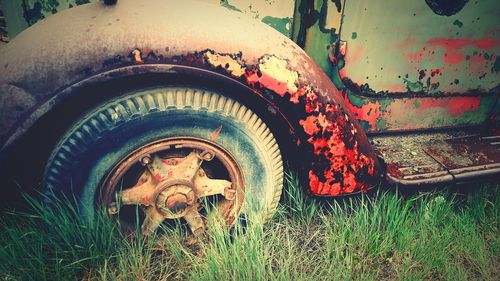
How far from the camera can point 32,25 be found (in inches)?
40.6

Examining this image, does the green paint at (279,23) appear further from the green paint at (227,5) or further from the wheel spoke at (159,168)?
the wheel spoke at (159,168)

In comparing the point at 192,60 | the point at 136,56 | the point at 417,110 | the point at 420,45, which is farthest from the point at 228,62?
the point at 417,110

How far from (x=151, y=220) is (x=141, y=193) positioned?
116 millimetres

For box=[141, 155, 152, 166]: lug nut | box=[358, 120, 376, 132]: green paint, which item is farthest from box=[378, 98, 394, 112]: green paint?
box=[141, 155, 152, 166]: lug nut

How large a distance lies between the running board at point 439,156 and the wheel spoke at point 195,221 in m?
0.79

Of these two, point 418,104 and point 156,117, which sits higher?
point 156,117

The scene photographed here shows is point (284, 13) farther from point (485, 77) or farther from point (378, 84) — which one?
point (485, 77)

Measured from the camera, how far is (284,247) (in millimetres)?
1170

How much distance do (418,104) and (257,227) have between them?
1058 millimetres

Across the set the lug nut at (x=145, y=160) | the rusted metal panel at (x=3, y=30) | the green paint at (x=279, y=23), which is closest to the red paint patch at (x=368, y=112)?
the green paint at (x=279, y=23)

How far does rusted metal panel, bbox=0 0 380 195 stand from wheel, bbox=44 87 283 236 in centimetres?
10

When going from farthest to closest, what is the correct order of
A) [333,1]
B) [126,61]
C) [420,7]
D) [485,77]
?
[485,77] → [420,7] → [333,1] → [126,61]

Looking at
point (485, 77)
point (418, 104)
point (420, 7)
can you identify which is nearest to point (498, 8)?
point (485, 77)

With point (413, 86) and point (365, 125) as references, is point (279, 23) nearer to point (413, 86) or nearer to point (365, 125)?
point (365, 125)
